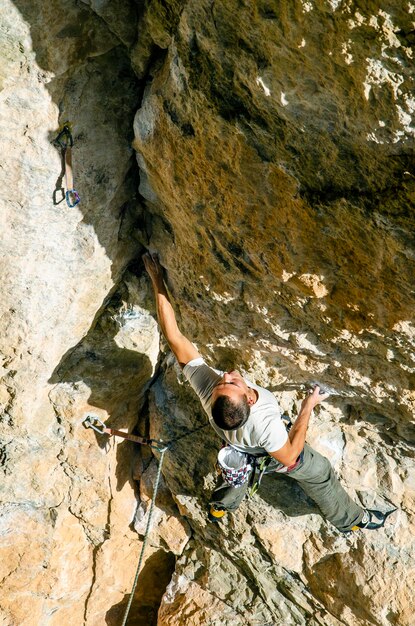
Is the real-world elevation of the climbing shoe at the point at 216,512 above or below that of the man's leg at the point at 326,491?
below

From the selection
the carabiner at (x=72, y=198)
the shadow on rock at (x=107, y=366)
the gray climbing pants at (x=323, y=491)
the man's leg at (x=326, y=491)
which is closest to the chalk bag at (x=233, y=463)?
the gray climbing pants at (x=323, y=491)

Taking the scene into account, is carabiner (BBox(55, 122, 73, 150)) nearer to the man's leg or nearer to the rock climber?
the rock climber

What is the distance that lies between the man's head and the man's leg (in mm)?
899

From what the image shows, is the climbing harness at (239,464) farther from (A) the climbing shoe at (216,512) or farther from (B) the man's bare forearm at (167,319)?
(B) the man's bare forearm at (167,319)

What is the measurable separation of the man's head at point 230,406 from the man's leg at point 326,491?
0.90 m

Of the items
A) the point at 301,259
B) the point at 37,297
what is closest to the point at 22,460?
the point at 37,297

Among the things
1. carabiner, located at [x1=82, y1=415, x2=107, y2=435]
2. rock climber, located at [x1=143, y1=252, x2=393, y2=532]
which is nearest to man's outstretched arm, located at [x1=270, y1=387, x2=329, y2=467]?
rock climber, located at [x1=143, y1=252, x2=393, y2=532]

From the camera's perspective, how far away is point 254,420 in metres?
3.91

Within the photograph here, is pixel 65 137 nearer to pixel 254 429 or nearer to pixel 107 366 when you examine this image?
pixel 107 366

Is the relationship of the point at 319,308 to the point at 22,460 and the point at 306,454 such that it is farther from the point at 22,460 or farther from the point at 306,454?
the point at 22,460

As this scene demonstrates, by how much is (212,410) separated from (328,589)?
2237 mm

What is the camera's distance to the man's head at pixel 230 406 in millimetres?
3609

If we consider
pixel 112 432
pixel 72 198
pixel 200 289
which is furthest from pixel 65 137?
pixel 112 432

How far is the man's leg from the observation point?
14.2 feet
